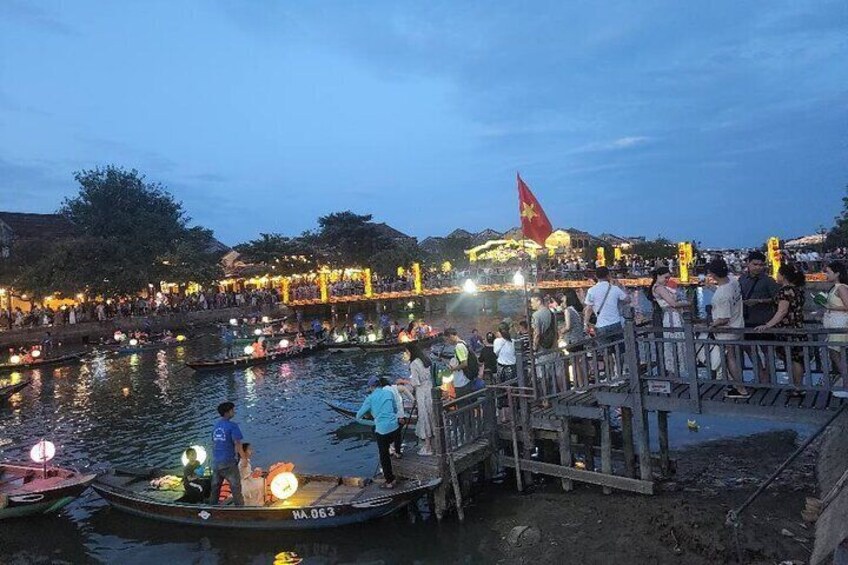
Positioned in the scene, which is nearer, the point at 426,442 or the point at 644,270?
the point at 426,442

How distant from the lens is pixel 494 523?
11.1m

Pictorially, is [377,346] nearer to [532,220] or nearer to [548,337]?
[548,337]

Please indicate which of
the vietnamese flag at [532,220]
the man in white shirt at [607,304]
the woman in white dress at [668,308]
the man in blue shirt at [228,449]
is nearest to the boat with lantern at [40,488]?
the man in blue shirt at [228,449]

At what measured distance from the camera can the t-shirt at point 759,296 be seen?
389 inches

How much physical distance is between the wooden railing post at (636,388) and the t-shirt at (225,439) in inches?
267

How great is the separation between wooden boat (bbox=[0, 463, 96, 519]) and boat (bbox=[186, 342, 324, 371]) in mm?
15989

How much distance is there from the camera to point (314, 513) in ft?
35.8

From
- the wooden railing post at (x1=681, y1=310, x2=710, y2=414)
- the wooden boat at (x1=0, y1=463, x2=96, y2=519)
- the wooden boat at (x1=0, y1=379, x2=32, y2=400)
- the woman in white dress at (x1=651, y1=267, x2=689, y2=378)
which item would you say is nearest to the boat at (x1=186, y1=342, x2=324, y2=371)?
the wooden boat at (x1=0, y1=379, x2=32, y2=400)

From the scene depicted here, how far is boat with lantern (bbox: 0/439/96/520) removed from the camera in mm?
13078

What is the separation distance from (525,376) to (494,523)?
2.75 meters

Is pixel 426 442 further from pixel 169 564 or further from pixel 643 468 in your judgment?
pixel 169 564

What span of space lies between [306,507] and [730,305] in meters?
7.86

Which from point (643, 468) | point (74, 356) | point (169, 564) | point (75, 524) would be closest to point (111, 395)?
point (74, 356)

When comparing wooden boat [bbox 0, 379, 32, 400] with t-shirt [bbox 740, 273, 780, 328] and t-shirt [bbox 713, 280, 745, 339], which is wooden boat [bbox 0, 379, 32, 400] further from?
t-shirt [bbox 740, 273, 780, 328]
